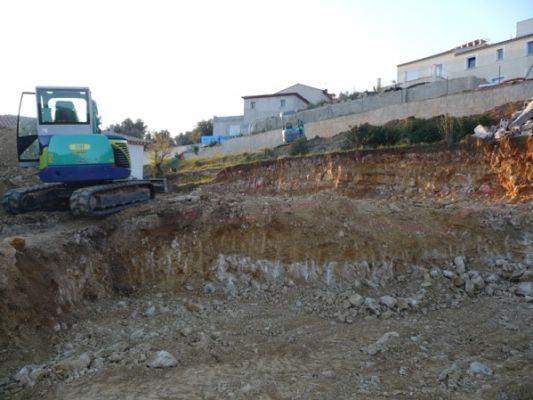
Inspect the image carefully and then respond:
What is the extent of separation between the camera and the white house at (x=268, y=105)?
45.2 meters

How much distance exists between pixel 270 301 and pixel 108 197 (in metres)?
3.92

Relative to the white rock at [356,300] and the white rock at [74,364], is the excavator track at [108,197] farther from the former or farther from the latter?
the white rock at [356,300]

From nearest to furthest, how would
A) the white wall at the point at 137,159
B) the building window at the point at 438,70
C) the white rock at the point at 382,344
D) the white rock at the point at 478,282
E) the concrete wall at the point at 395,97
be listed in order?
the white rock at the point at 382,344 → the white rock at the point at 478,282 → the white wall at the point at 137,159 → the concrete wall at the point at 395,97 → the building window at the point at 438,70

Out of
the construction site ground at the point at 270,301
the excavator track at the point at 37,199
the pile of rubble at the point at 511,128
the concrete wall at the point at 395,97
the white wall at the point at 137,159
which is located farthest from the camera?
the concrete wall at the point at 395,97

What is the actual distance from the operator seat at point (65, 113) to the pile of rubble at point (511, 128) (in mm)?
10613

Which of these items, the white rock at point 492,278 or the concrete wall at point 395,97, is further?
the concrete wall at point 395,97

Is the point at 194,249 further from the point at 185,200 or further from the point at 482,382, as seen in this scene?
the point at 482,382

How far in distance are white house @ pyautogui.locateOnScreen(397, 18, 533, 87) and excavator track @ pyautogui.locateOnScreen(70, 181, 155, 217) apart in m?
25.4

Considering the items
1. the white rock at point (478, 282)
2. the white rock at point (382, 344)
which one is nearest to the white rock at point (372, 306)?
the white rock at point (382, 344)

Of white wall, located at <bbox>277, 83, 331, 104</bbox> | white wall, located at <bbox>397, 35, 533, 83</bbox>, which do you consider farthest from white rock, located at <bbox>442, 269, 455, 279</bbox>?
white wall, located at <bbox>277, 83, 331, 104</bbox>

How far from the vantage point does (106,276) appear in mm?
7781

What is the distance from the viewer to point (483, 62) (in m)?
33.8

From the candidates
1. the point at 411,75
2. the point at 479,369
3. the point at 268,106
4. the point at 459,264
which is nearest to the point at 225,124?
the point at 268,106

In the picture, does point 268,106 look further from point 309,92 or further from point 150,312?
point 150,312
